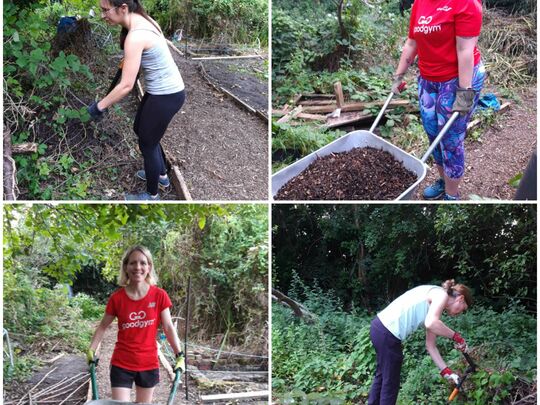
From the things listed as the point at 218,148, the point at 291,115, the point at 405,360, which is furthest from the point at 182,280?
the point at 405,360

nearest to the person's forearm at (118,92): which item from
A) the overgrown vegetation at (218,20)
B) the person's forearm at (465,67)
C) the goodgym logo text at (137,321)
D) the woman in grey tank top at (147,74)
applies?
the woman in grey tank top at (147,74)

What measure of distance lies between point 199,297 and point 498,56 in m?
4.54

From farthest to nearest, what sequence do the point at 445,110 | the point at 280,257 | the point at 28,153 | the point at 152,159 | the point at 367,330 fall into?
the point at 280,257
the point at 367,330
the point at 28,153
the point at 152,159
the point at 445,110

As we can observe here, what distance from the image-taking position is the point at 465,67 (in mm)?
3379

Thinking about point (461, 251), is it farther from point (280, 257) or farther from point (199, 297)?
point (199, 297)

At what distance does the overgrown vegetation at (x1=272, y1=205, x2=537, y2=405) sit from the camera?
423 centimetres

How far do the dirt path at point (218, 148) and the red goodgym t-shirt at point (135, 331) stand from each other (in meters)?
1.40

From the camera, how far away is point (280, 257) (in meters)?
5.90

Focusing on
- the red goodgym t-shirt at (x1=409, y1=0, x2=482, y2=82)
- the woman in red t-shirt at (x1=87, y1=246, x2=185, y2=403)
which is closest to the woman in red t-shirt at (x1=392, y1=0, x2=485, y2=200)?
the red goodgym t-shirt at (x1=409, y1=0, x2=482, y2=82)

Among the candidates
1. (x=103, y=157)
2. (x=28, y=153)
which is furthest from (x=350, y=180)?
(x=28, y=153)

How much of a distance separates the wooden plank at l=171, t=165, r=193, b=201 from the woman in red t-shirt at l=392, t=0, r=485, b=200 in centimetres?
175

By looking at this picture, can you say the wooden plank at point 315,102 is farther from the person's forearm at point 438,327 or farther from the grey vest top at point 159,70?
the person's forearm at point 438,327

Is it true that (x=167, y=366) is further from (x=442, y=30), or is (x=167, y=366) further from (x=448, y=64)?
(x=442, y=30)

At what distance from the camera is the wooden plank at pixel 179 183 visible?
428 centimetres
